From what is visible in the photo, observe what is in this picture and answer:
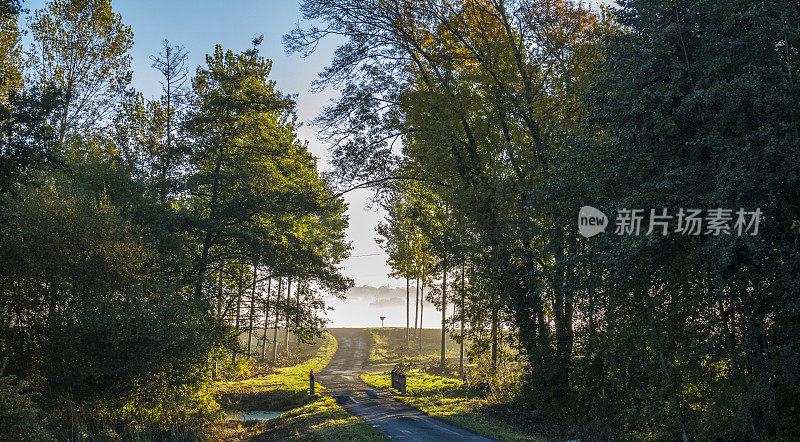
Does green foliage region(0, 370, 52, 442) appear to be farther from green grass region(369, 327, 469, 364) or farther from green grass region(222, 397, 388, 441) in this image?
green grass region(369, 327, 469, 364)

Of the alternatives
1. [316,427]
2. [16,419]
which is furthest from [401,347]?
[16,419]

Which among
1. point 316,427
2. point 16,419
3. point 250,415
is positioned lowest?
point 250,415

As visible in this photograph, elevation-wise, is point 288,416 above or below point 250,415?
above

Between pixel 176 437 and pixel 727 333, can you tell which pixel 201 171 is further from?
pixel 727 333

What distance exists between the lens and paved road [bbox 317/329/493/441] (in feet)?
37.7

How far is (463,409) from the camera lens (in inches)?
617

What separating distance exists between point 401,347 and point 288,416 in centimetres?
3108

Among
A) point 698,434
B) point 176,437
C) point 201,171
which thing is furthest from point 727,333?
point 201,171

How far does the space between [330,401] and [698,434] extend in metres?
12.8

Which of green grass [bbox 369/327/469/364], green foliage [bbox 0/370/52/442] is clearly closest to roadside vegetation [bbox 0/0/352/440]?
green foliage [bbox 0/370/52/442]

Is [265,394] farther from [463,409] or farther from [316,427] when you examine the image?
[463,409]

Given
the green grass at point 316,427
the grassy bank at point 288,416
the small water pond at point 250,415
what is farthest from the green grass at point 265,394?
the green grass at point 316,427

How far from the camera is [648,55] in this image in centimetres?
1038

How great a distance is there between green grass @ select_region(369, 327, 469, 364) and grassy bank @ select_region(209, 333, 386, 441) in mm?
14619
